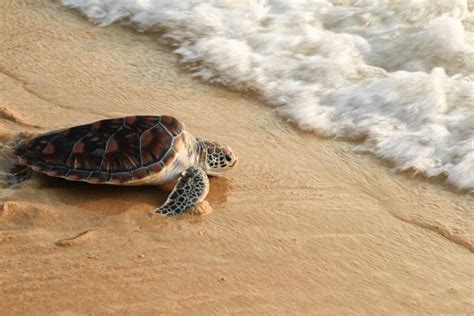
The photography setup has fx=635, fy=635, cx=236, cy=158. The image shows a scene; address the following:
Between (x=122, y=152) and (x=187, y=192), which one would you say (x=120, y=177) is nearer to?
(x=122, y=152)

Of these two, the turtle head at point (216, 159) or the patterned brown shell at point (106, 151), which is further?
the turtle head at point (216, 159)

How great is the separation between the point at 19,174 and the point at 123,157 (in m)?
0.79

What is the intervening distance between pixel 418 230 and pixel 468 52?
125 inches

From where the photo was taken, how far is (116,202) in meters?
4.48

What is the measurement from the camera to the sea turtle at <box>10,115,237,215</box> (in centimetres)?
446

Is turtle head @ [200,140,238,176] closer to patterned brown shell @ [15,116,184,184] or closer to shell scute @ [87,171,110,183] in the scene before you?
patterned brown shell @ [15,116,184,184]

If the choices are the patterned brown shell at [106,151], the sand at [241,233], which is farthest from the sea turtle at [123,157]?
the sand at [241,233]

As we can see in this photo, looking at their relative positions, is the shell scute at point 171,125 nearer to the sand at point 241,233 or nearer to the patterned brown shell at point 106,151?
the patterned brown shell at point 106,151

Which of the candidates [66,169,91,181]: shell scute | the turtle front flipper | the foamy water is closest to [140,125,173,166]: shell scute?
the turtle front flipper

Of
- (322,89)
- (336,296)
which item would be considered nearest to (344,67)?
(322,89)

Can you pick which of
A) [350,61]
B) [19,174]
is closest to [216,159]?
[19,174]

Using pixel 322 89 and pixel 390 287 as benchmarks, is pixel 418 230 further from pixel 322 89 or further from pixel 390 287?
pixel 322 89

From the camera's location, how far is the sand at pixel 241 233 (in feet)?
12.0

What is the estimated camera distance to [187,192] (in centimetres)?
451
